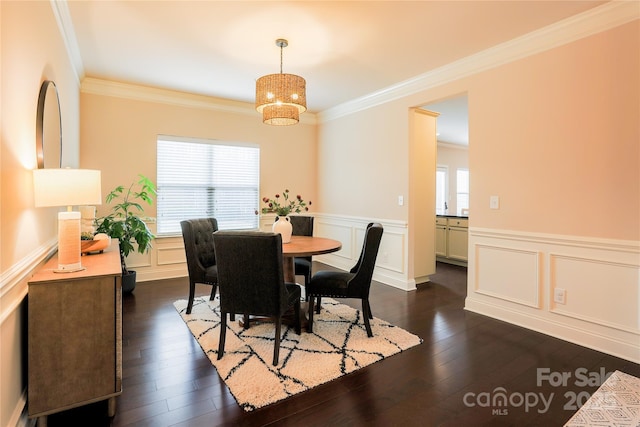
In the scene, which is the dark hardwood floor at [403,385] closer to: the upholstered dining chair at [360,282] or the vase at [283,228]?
the upholstered dining chair at [360,282]

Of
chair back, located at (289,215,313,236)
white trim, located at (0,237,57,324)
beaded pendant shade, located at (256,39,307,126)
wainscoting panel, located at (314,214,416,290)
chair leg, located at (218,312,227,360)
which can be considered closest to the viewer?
white trim, located at (0,237,57,324)

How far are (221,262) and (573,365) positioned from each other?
2630 millimetres

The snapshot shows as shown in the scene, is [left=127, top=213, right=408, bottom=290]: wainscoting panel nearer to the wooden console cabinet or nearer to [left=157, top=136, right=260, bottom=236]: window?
[left=157, top=136, right=260, bottom=236]: window

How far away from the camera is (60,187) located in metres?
1.69

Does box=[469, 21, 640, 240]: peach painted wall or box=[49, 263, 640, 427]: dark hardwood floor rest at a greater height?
box=[469, 21, 640, 240]: peach painted wall

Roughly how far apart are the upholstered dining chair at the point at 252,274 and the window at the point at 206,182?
102 inches

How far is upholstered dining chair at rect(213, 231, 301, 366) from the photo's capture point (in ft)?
7.22

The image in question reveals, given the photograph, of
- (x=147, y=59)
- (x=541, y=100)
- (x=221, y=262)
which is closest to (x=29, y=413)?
(x=221, y=262)

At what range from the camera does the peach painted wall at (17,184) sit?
54.8 inches

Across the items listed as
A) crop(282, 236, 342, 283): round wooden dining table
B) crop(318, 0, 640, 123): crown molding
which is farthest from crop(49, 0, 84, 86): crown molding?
crop(318, 0, 640, 123): crown molding

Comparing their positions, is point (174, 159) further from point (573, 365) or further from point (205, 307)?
point (573, 365)

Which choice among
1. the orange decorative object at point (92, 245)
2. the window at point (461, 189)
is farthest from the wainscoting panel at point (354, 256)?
the window at point (461, 189)

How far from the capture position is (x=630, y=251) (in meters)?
2.42

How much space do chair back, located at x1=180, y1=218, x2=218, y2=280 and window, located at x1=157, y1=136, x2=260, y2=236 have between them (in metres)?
1.31
